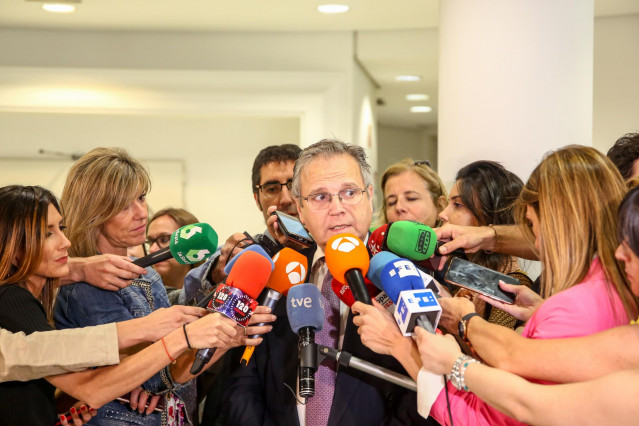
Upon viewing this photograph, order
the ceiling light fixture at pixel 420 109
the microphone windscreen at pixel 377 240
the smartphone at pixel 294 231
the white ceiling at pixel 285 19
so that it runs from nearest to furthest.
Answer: the microphone windscreen at pixel 377 240 → the smartphone at pixel 294 231 → the white ceiling at pixel 285 19 → the ceiling light fixture at pixel 420 109

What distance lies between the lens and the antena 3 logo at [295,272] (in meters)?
2.34

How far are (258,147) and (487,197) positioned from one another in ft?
15.4

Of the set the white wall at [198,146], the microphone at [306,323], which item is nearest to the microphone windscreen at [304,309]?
the microphone at [306,323]

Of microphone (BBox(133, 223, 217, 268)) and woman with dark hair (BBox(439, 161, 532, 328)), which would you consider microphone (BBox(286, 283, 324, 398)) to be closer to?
microphone (BBox(133, 223, 217, 268))

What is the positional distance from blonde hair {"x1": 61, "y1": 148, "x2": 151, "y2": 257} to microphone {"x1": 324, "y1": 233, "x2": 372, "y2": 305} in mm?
898

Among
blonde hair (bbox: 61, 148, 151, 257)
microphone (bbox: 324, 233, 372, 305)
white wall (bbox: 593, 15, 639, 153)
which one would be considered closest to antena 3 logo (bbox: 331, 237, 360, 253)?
microphone (bbox: 324, 233, 372, 305)

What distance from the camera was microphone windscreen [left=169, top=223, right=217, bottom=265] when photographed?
8.74 feet

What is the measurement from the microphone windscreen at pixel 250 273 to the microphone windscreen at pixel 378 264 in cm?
29

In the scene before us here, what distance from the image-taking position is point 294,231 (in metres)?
2.63

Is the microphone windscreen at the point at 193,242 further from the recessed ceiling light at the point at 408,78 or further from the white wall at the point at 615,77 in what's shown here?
the recessed ceiling light at the point at 408,78

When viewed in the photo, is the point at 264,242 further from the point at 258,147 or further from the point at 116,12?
the point at 258,147

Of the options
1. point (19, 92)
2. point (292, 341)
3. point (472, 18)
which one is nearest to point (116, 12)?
point (19, 92)

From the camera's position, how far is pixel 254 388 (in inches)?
101

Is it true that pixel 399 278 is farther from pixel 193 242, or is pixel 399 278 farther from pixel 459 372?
pixel 193 242
